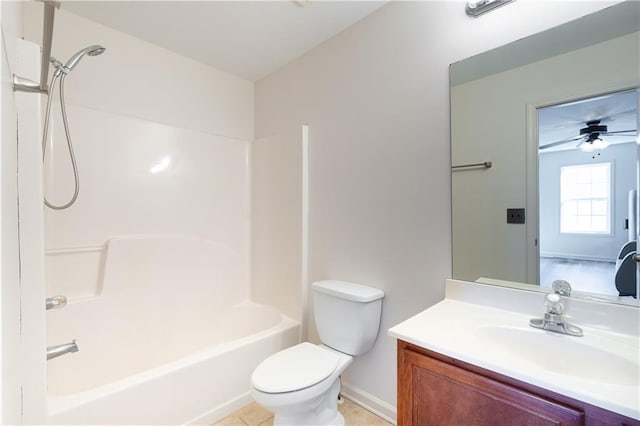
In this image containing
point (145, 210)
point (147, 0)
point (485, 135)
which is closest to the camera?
point (485, 135)

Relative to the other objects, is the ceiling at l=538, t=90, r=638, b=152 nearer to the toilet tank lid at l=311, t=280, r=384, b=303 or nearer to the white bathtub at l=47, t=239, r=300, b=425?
the toilet tank lid at l=311, t=280, r=384, b=303

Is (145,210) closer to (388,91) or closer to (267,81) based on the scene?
(267,81)

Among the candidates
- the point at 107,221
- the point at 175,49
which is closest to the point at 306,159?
the point at 175,49

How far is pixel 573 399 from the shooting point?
74 centimetres

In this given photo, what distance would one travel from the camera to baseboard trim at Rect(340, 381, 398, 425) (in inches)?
65.8

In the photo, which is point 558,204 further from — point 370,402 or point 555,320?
point 370,402

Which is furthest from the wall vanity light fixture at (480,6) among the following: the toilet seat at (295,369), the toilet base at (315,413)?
the toilet base at (315,413)

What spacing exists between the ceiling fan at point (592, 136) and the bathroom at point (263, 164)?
43cm

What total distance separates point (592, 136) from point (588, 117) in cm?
7

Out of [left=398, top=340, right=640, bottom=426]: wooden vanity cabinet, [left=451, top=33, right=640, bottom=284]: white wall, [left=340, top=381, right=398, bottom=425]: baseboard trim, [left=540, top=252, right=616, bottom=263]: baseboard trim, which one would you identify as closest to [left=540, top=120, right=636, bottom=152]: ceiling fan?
[left=451, top=33, right=640, bottom=284]: white wall

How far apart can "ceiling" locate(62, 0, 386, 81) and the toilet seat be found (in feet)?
6.41

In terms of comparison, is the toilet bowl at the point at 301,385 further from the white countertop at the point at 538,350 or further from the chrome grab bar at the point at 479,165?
the chrome grab bar at the point at 479,165

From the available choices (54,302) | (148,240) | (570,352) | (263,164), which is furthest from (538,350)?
(148,240)

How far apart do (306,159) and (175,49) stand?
124cm
